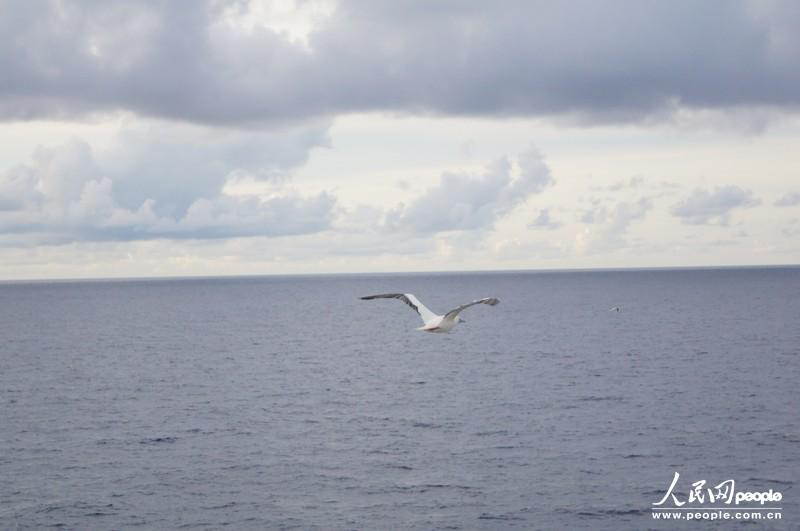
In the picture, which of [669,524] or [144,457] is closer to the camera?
[669,524]

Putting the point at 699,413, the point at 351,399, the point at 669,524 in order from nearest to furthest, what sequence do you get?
the point at 669,524, the point at 699,413, the point at 351,399

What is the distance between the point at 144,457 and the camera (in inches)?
2399

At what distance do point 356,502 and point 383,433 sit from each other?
58.3 feet

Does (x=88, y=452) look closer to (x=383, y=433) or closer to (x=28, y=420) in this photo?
(x=28, y=420)

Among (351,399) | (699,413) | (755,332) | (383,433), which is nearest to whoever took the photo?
(383,433)

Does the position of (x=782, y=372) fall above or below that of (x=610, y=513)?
above

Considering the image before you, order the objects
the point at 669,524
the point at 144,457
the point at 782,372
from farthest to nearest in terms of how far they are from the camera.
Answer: the point at 782,372
the point at 144,457
the point at 669,524

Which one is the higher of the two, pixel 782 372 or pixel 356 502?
pixel 782 372

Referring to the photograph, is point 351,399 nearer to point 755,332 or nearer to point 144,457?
point 144,457

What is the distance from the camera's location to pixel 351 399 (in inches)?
3359

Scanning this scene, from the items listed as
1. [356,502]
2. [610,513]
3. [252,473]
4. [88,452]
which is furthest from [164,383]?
[610,513]

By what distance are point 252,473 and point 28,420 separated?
28949 millimetres

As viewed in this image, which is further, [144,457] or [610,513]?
[144,457]

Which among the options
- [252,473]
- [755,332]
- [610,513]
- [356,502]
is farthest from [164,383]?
[755,332]
